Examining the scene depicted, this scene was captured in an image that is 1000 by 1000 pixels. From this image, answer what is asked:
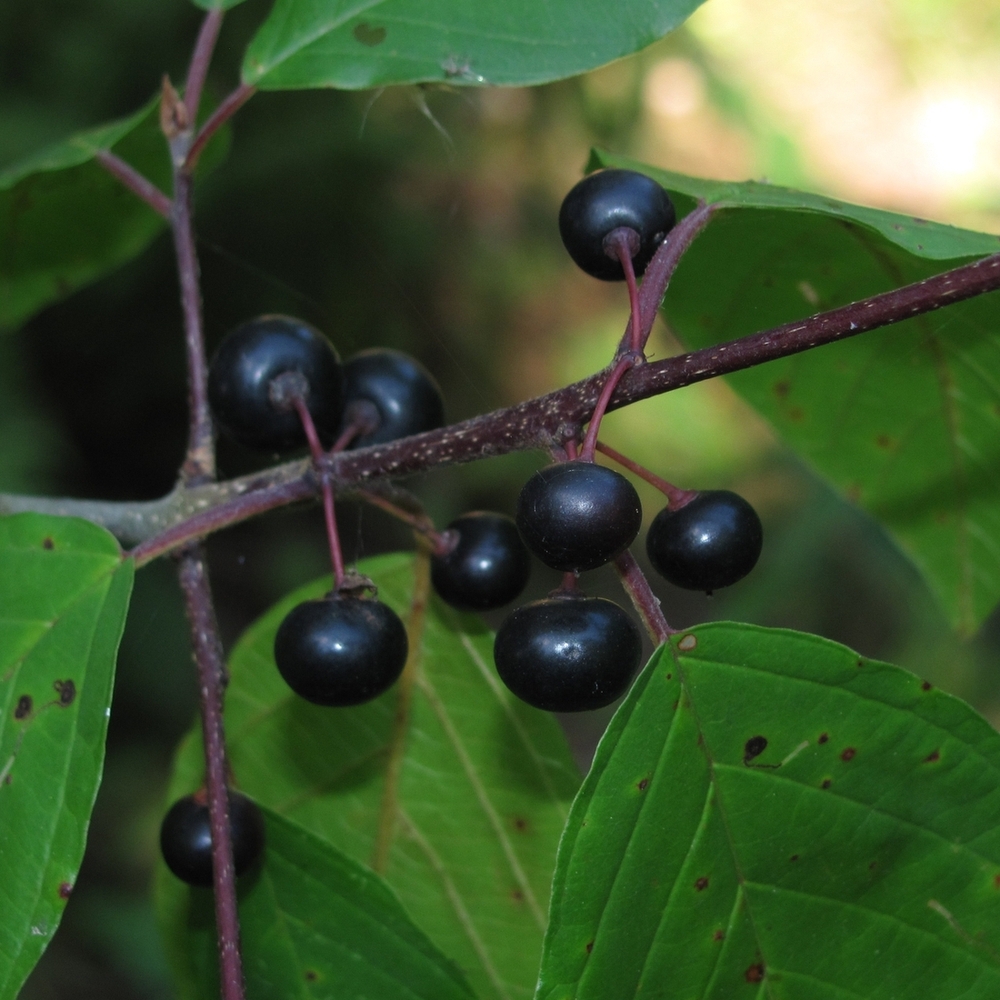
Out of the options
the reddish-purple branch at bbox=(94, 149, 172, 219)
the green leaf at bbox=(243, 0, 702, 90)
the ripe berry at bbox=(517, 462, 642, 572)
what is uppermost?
the reddish-purple branch at bbox=(94, 149, 172, 219)

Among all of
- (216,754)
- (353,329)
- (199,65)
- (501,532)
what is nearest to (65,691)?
(216,754)

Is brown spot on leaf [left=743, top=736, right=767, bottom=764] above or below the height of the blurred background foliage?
below

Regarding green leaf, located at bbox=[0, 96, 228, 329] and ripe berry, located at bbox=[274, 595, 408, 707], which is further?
green leaf, located at bbox=[0, 96, 228, 329]

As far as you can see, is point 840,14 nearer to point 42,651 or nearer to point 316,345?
point 316,345

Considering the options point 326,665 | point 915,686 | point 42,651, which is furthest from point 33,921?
point 915,686

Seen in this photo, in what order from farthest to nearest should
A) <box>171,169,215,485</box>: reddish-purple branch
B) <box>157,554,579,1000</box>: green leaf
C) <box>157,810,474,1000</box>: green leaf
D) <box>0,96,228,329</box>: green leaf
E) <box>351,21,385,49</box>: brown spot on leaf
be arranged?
<box>0,96,228,329</box>: green leaf < <box>157,554,579,1000</box>: green leaf < <box>171,169,215,485</box>: reddish-purple branch < <box>351,21,385,49</box>: brown spot on leaf < <box>157,810,474,1000</box>: green leaf

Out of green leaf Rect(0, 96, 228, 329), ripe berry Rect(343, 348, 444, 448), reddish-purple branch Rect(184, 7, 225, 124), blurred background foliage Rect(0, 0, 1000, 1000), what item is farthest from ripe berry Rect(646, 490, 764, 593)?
blurred background foliage Rect(0, 0, 1000, 1000)

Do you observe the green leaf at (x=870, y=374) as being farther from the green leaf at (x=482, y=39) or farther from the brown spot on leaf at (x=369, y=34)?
the brown spot on leaf at (x=369, y=34)

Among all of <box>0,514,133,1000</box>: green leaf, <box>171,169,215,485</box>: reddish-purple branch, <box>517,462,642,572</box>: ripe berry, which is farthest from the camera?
<box>171,169,215,485</box>: reddish-purple branch

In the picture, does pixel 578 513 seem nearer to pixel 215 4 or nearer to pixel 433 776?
pixel 433 776

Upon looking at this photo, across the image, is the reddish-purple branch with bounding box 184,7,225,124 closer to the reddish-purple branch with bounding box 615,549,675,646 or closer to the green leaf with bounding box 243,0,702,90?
the green leaf with bounding box 243,0,702,90
